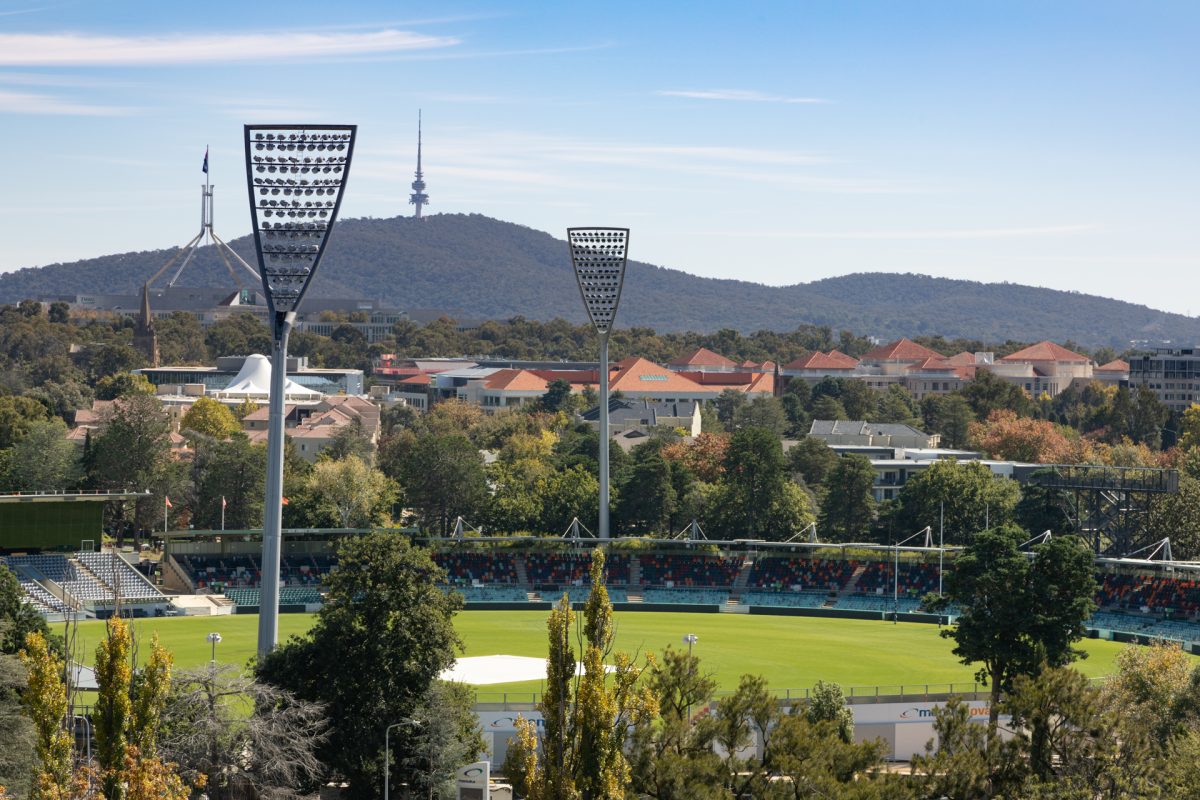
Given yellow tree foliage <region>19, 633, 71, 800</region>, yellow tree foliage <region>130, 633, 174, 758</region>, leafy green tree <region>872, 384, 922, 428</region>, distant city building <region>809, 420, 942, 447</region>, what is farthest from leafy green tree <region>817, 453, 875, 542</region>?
yellow tree foliage <region>19, 633, 71, 800</region>

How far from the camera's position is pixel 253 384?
153875 millimetres

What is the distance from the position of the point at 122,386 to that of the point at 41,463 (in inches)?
1659

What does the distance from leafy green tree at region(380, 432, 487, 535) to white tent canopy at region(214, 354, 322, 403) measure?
55233mm

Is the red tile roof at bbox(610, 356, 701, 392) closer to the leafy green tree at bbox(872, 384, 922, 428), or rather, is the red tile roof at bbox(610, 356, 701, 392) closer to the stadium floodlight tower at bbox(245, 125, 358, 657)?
the leafy green tree at bbox(872, 384, 922, 428)

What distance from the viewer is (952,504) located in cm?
8875

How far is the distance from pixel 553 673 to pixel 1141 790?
1192cm

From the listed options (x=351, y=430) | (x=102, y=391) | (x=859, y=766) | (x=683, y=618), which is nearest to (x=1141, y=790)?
(x=859, y=766)

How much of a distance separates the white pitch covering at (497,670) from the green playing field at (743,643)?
89 centimetres

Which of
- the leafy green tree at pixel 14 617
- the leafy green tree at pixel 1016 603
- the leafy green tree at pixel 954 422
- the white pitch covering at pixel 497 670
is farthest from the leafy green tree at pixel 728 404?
the leafy green tree at pixel 14 617

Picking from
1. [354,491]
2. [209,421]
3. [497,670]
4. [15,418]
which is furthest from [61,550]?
[209,421]

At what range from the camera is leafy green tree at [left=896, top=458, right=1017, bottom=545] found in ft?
290

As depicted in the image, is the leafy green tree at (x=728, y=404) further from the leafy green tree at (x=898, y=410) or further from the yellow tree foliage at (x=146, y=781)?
the yellow tree foliage at (x=146, y=781)

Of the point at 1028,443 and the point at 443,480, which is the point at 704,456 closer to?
the point at 443,480

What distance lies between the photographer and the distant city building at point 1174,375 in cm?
18062
